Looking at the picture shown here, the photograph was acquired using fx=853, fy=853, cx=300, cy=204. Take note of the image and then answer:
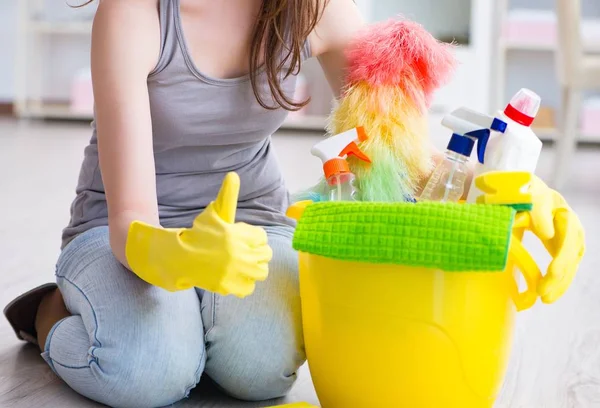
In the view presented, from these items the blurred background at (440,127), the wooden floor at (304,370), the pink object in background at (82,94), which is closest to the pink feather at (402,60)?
the blurred background at (440,127)

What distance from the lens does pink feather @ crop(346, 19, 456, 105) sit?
91 centimetres

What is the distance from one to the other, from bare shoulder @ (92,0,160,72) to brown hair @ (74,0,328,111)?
0.25ft

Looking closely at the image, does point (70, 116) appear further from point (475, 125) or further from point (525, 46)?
point (475, 125)

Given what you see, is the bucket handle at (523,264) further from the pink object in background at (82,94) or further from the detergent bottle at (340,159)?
the pink object in background at (82,94)

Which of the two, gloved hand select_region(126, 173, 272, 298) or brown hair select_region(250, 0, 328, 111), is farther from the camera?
brown hair select_region(250, 0, 328, 111)

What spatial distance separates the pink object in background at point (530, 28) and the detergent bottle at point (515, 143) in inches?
125

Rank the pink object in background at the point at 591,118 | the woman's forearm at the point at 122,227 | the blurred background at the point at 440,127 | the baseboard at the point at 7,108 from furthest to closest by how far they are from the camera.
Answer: the baseboard at the point at 7,108 → the pink object in background at the point at 591,118 → the blurred background at the point at 440,127 → the woman's forearm at the point at 122,227

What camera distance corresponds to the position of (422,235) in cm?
68

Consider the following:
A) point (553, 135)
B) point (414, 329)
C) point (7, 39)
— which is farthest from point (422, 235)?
point (7, 39)

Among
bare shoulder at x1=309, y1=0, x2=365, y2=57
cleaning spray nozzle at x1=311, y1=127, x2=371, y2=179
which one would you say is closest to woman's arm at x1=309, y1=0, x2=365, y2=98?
bare shoulder at x1=309, y1=0, x2=365, y2=57

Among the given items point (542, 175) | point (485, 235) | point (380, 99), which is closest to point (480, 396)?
point (485, 235)

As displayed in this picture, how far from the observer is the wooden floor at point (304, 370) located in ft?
2.93

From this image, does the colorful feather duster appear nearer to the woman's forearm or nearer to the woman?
the woman

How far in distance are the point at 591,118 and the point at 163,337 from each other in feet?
10.8
